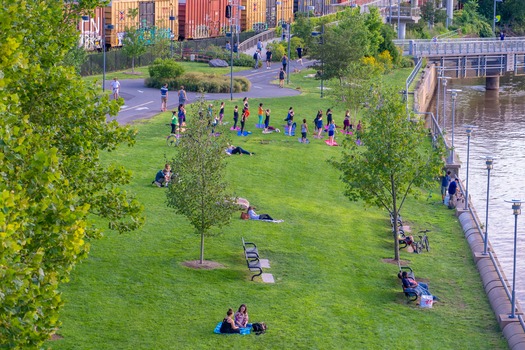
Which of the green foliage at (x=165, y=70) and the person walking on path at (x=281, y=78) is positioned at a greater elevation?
the green foliage at (x=165, y=70)

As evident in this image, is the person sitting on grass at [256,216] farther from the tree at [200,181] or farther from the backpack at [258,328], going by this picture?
the backpack at [258,328]

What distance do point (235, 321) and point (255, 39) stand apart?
223 feet

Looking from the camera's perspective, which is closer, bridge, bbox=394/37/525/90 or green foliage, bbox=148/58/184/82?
green foliage, bbox=148/58/184/82

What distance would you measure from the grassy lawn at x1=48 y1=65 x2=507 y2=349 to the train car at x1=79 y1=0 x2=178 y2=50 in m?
37.0

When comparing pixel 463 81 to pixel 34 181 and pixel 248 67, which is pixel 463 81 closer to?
pixel 248 67

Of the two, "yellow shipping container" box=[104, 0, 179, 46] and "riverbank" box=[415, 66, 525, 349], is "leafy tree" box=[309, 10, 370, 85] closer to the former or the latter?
"yellow shipping container" box=[104, 0, 179, 46]

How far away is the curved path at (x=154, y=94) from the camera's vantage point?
54.1 m

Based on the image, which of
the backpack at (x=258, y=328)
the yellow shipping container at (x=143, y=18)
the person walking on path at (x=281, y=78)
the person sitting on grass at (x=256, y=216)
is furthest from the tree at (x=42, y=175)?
the yellow shipping container at (x=143, y=18)

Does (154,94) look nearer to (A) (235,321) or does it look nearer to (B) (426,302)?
(B) (426,302)

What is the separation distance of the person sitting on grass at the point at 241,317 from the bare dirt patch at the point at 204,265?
195 inches

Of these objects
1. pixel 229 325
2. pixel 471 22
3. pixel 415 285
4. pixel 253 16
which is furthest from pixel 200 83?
pixel 471 22

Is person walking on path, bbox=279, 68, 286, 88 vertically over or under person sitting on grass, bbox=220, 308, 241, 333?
over

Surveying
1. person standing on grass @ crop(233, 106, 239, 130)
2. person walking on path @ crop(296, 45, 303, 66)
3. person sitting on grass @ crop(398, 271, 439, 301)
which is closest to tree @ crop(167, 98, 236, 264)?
person sitting on grass @ crop(398, 271, 439, 301)

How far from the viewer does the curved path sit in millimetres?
54147
